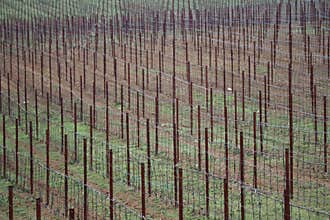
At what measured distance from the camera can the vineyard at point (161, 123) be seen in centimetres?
1247

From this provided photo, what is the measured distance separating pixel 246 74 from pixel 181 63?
2.56 meters

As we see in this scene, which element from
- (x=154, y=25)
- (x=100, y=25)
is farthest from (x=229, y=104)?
(x=100, y=25)

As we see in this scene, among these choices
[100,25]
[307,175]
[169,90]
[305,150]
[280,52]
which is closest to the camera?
[307,175]

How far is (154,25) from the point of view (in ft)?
88.9

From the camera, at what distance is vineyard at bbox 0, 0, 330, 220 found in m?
12.5

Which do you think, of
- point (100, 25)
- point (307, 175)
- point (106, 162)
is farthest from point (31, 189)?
point (100, 25)

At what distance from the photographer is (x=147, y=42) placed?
26703mm

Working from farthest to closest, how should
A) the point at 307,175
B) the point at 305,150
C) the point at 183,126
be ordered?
1. the point at 183,126
2. the point at 305,150
3. the point at 307,175

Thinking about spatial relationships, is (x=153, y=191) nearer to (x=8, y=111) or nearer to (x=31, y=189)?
(x=31, y=189)

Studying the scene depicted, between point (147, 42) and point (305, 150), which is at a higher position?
point (147, 42)

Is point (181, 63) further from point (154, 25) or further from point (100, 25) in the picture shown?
point (100, 25)

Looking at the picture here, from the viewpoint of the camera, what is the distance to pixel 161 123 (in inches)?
722

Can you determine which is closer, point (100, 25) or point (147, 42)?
point (147, 42)

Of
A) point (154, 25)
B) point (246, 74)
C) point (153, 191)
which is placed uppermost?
point (154, 25)
